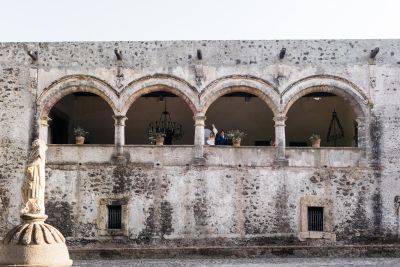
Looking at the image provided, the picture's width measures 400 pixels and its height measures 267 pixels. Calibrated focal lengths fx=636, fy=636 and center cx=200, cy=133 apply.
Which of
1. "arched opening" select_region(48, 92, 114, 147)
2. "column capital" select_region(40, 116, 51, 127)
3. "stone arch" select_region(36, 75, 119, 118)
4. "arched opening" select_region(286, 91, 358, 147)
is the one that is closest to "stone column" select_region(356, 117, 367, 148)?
"arched opening" select_region(286, 91, 358, 147)

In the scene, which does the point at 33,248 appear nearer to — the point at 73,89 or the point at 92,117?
the point at 73,89

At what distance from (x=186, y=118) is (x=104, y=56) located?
4545 mm

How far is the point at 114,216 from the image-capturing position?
1770 centimetres

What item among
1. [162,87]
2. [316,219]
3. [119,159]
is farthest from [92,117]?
[316,219]

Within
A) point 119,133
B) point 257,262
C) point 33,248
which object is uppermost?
point 119,133

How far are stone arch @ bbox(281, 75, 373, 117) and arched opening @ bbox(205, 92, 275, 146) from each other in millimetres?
3897

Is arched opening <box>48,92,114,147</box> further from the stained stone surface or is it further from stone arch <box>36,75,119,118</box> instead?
the stained stone surface

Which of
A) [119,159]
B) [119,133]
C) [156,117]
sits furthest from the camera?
[156,117]

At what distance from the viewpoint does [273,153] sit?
17.9 metres

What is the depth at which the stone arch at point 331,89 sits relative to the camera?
18.0m

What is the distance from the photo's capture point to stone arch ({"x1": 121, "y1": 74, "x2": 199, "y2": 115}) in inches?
709

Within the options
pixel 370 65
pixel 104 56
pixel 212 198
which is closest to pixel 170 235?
pixel 212 198

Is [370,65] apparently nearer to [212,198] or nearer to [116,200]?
[212,198]

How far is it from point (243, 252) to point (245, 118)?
7.76 meters
